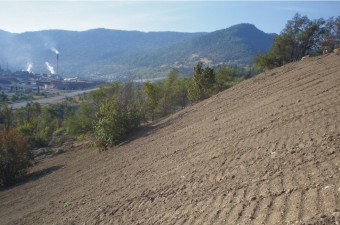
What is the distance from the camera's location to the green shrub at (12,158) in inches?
1011

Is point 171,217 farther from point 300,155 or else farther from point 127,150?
point 127,150

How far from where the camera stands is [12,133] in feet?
90.6

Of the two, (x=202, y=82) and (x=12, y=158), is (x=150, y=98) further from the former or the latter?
(x=12, y=158)

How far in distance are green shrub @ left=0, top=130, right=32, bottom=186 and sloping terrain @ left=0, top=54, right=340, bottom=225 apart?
306 centimetres

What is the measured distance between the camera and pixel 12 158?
85.4ft

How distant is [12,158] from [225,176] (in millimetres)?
20293

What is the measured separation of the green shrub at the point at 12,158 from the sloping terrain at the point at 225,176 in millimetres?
3060

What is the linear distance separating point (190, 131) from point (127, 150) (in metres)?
4.62

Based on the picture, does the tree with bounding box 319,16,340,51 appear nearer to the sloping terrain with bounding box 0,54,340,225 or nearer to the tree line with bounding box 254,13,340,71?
the tree line with bounding box 254,13,340,71

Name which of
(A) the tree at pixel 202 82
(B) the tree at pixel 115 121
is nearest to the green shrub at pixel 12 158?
(B) the tree at pixel 115 121

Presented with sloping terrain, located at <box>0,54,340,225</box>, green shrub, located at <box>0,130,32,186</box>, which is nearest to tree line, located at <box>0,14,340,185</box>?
green shrub, located at <box>0,130,32,186</box>

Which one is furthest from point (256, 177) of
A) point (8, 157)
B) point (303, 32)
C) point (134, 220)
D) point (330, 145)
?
point (303, 32)

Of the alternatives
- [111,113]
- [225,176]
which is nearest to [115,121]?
[111,113]

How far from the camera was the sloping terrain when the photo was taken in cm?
764
